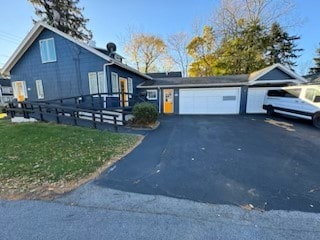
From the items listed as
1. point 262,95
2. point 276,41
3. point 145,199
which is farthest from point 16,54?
point 276,41

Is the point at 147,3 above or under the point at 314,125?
above

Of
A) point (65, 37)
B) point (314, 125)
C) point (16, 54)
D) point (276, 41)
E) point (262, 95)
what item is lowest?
point (314, 125)

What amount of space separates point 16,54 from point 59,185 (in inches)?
543

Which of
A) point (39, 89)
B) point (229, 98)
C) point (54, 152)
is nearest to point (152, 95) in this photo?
point (229, 98)

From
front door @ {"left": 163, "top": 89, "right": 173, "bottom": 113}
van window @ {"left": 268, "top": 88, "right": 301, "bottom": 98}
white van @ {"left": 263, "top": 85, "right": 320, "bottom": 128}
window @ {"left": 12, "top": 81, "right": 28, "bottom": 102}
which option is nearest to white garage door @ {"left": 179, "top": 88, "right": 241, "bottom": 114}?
front door @ {"left": 163, "top": 89, "right": 173, "bottom": 113}

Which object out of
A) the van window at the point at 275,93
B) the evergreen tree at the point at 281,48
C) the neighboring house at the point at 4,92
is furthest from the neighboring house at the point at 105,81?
the neighboring house at the point at 4,92

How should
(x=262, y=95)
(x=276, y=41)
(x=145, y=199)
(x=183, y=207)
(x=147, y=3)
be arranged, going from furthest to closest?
1. (x=276, y=41)
2. (x=147, y=3)
3. (x=262, y=95)
4. (x=145, y=199)
5. (x=183, y=207)

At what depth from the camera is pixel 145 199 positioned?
327 cm

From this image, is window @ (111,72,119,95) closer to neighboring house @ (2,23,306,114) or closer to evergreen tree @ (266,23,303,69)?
neighboring house @ (2,23,306,114)

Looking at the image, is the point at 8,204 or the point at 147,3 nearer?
the point at 8,204

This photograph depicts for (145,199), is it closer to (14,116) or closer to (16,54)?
(14,116)

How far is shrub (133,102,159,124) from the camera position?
945 cm

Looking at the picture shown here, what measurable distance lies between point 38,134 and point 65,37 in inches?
297

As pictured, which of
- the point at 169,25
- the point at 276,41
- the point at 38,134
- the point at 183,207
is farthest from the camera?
the point at 169,25
